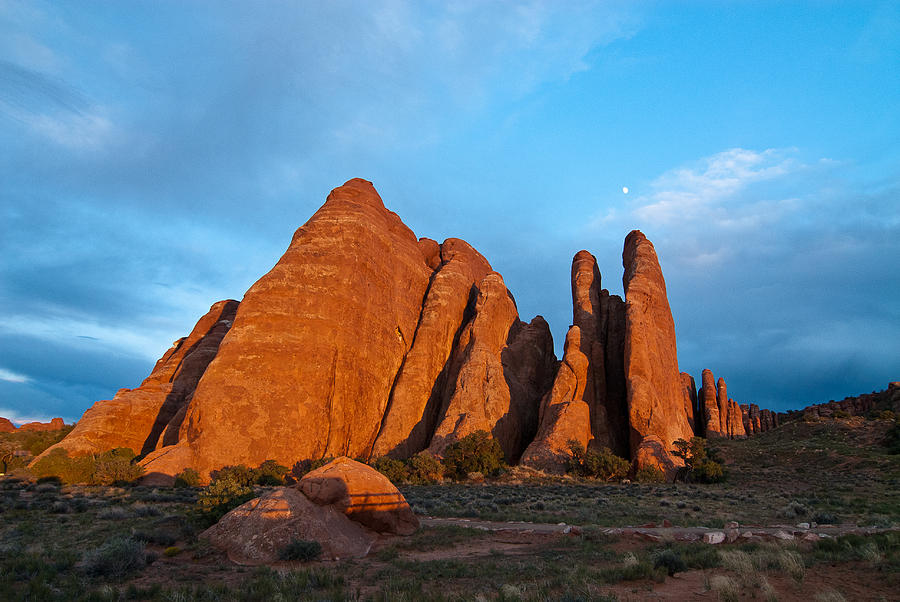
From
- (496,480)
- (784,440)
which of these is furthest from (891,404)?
(496,480)

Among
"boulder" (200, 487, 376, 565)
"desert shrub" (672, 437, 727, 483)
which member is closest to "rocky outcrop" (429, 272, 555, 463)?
"desert shrub" (672, 437, 727, 483)

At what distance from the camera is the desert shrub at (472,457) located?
1443 inches

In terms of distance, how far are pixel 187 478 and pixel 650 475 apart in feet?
103

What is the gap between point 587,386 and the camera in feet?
155

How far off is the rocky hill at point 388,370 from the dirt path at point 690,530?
75.0ft

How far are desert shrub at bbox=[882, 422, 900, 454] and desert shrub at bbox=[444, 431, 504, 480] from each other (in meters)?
30.5

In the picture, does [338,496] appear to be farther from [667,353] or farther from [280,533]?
[667,353]

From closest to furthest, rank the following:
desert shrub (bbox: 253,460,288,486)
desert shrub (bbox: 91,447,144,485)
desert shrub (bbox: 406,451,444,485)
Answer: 1. desert shrub (bbox: 91,447,144,485)
2. desert shrub (bbox: 253,460,288,486)
3. desert shrub (bbox: 406,451,444,485)

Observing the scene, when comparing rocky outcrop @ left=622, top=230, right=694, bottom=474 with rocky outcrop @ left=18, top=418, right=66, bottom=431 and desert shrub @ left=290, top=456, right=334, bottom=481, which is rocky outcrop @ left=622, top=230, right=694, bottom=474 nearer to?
desert shrub @ left=290, top=456, right=334, bottom=481

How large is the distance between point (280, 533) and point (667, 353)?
49.3 m

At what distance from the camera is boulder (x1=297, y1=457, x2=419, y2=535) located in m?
14.0

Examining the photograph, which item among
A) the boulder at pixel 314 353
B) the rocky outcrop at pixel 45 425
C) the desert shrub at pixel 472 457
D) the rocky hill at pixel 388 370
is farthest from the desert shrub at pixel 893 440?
the rocky outcrop at pixel 45 425

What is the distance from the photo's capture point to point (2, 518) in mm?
16562

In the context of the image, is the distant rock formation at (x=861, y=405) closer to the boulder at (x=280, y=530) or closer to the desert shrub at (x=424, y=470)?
the desert shrub at (x=424, y=470)
